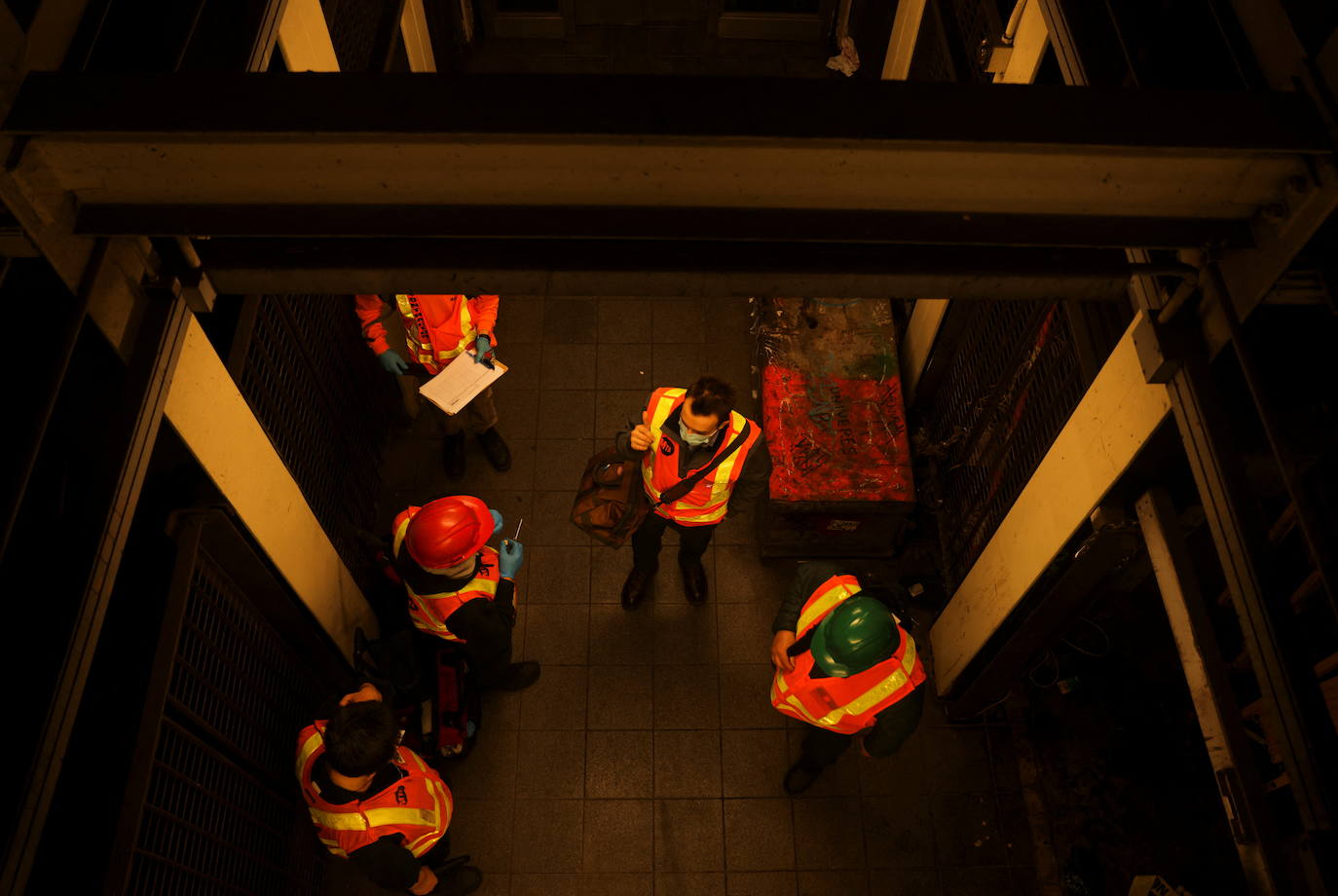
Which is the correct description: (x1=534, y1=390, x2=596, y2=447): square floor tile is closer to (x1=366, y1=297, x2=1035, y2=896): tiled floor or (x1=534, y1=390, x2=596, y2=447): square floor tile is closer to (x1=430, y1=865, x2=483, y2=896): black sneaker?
(x1=366, y1=297, x2=1035, y2=896): tiled floor

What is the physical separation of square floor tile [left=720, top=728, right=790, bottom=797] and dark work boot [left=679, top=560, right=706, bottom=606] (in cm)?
83

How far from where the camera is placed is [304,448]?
444 centimetres

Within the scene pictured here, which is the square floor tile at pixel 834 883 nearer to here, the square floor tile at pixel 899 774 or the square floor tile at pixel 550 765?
the square floor tile at pixel 899 774

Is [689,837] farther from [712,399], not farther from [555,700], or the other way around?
[712,399]

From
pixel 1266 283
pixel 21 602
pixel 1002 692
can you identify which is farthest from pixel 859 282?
pixel 1002 692

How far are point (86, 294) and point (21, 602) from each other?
35.8 inches

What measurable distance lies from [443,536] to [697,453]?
1316mm

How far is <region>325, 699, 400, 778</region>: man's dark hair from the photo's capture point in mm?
3227

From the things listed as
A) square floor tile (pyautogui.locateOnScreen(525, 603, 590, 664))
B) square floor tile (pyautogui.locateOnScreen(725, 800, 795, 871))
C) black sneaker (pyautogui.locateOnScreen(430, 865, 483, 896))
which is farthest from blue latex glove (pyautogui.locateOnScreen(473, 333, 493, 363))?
square floor tile (pyautogui.locateOnScreen(725, 800, 795, 871))

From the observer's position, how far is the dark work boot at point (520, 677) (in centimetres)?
493

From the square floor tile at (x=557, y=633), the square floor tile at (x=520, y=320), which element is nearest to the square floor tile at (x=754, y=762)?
the square floor tile at (x=557, y=633)

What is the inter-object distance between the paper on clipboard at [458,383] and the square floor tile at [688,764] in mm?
2273

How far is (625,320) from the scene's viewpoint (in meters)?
6.44

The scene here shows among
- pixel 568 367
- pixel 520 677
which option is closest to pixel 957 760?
pixel 520 677
